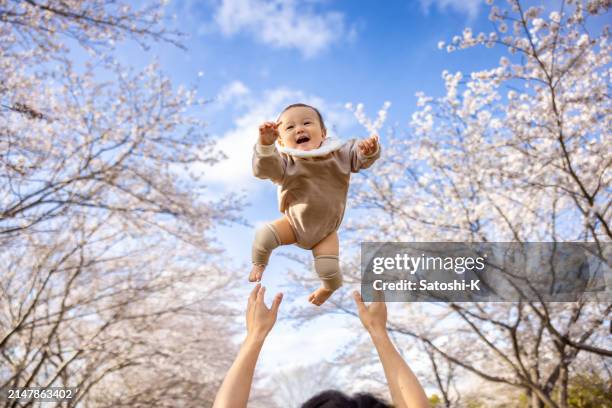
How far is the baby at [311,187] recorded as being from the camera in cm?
188

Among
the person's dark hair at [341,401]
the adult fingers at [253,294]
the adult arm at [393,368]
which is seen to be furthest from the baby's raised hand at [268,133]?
the person's dark hair at [341,401]

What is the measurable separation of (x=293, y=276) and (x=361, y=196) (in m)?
2.87

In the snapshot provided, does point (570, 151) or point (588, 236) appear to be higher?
point (570, 151)

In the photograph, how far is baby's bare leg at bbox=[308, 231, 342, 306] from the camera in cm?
189

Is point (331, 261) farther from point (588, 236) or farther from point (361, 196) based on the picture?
point (588, 236)

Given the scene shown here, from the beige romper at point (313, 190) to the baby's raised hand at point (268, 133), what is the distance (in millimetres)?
92

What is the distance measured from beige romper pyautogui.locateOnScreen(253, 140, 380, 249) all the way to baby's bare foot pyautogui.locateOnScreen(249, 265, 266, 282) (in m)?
0.18

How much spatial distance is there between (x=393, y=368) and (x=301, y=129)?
922 mm

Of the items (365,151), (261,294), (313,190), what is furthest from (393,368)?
(365,151)

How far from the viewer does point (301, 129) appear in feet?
6.25

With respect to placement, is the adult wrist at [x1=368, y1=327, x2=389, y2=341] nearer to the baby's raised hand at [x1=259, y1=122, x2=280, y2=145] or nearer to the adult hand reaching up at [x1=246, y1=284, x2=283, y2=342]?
the adult hand reaching up at [x1=246, y1=284, x2=283, y2=342]

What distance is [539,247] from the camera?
8344 mm

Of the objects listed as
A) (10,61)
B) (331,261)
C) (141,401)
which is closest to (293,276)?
(141,401)

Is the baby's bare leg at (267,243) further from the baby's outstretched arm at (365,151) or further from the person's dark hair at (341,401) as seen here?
the person's dark hair at (341,401)
